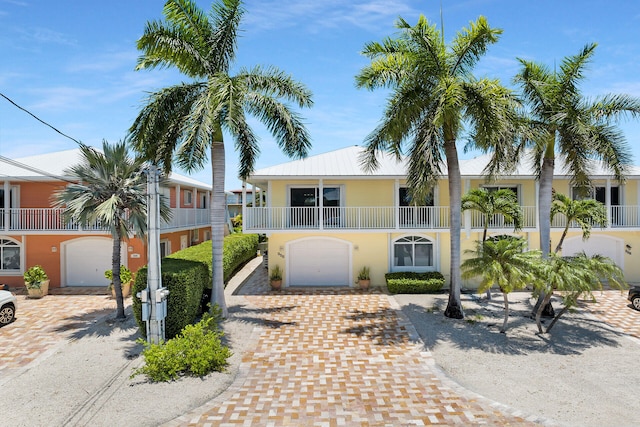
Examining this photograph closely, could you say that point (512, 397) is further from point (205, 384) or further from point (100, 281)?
point (100, 281)

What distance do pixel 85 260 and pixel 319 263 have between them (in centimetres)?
1162

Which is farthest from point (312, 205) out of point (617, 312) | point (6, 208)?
point (6, 208)

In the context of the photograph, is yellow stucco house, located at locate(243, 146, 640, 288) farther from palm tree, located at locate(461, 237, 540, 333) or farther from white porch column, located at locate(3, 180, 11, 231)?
white porch column, located at locate(3, 180, 11, 231)

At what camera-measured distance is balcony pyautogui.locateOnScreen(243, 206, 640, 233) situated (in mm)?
17812

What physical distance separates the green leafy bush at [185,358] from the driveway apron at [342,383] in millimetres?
779

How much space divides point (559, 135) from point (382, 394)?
36.2 feet

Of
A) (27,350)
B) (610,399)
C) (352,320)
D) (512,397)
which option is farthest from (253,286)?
(610,399)

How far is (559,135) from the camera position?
44.1 feet

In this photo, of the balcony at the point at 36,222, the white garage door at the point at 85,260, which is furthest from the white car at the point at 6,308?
the white garage door at the point at 85,260

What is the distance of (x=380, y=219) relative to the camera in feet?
60.5

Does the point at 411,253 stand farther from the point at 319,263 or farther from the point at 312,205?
the point at 312,205

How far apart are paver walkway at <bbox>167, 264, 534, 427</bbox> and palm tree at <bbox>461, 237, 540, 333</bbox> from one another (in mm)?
2778

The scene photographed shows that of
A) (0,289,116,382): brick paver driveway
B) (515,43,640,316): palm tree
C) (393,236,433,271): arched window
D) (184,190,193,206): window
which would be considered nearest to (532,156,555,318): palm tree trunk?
(515,43,640,316): palm tree

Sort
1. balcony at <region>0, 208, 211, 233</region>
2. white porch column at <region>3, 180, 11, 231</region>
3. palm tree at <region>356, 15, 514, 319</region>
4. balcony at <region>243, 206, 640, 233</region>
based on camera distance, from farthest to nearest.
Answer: balcony at <region>243, 206, 640, 233</region> < balcony at <region>0, 208, 211, 233</region> < white porch column at <region>3, 180, 11, 231</region> < palm tree at <region>356, 15, 514, 319</region>
